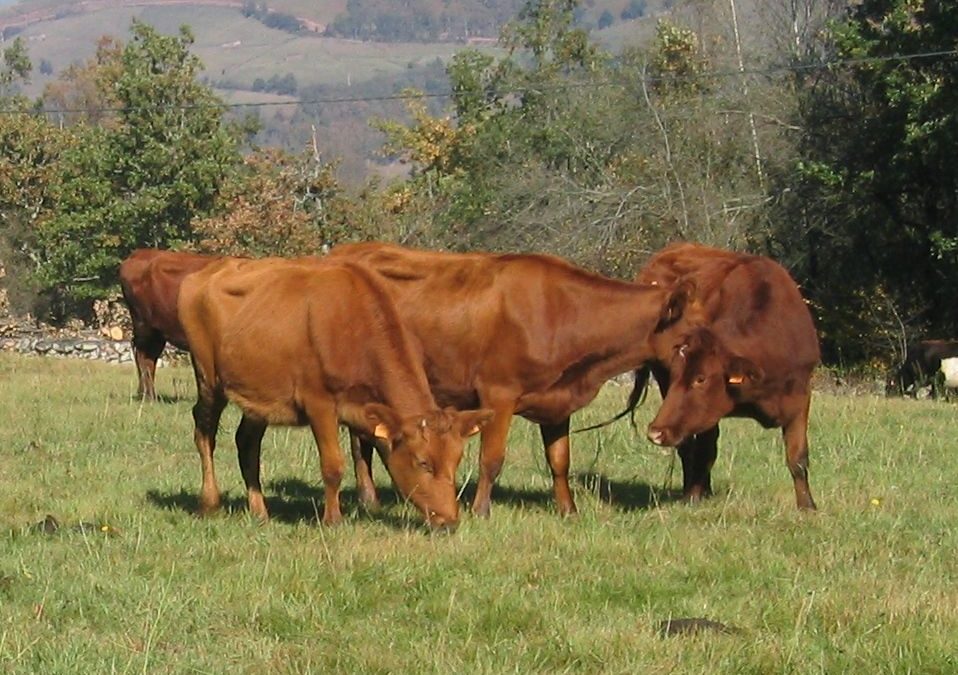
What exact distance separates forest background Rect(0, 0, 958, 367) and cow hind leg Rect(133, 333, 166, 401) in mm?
15730

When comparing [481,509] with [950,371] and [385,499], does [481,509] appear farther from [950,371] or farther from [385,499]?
[950,371]

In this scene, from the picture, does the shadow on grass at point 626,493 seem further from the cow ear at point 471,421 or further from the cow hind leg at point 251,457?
the cow hind leg at point 251,457

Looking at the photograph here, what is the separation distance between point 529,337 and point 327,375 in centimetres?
151

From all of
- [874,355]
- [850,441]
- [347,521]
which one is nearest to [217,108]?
[874,355]

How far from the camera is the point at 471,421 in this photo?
9.48 m

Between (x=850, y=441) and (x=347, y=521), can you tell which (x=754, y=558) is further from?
(x=850, y=441)

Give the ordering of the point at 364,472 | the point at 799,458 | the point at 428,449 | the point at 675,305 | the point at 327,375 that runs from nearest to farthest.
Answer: the point at 428,449, the point at 327,375, the point at 799,458, the point at 675,305, the point at 364,472

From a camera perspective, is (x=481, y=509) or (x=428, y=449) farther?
(x=481, y=509)

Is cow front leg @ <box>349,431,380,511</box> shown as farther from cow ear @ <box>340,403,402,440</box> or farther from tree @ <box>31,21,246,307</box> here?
tree @ <box>31,21,246,307</box>

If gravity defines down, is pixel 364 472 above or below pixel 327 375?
below

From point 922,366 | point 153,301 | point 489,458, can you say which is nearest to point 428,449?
point 489,458

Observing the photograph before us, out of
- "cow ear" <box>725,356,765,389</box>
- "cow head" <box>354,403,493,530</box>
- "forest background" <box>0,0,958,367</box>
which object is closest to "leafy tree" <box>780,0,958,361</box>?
"forest background" <box>0,0,958,367</box>

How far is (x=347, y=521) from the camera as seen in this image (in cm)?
987

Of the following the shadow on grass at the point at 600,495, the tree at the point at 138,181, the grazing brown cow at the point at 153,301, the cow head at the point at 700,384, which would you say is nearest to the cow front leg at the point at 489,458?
the shadow on grass at the point at 600,495
